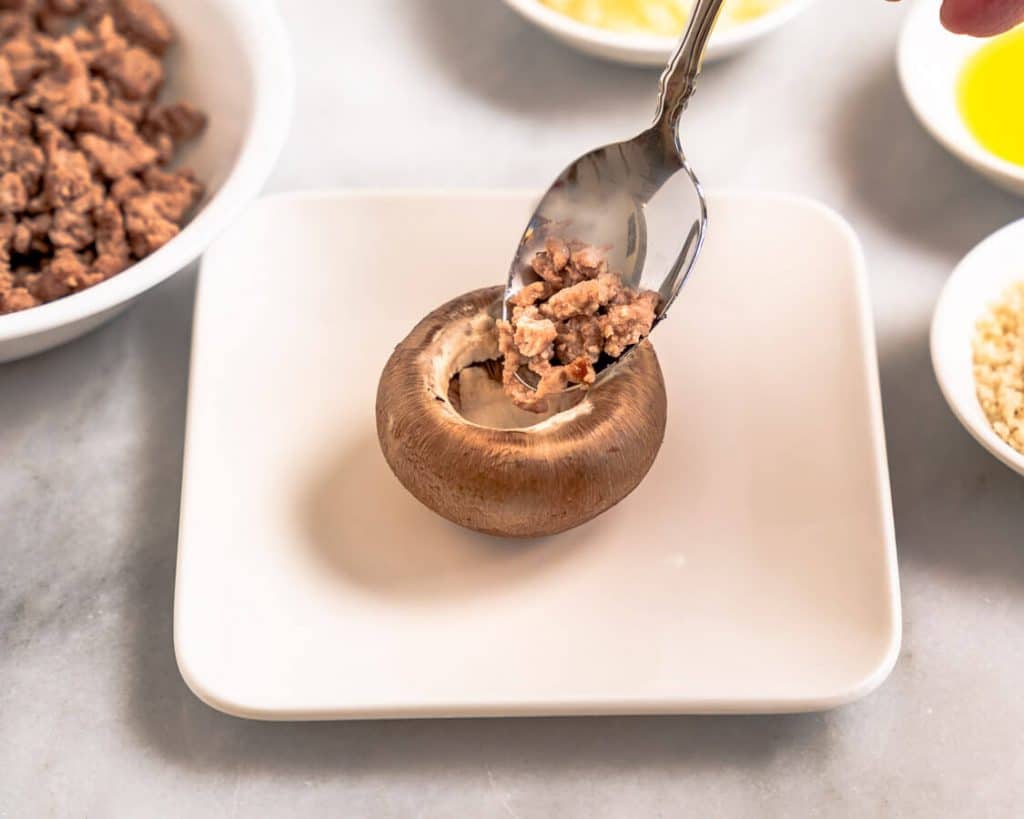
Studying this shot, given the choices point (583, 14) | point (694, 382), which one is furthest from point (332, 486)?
point (583, 14)

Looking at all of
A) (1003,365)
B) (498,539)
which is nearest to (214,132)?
(498,539)

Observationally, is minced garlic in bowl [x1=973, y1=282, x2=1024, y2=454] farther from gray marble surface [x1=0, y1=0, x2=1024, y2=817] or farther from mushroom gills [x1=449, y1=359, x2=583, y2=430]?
mushroom gills [x1=449, y1=359, x2=583, y2=430]

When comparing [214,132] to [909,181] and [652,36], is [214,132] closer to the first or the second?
[652,36]

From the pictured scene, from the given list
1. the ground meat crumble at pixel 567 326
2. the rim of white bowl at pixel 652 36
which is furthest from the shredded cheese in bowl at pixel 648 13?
the ground meat crumble at pixel 567 326

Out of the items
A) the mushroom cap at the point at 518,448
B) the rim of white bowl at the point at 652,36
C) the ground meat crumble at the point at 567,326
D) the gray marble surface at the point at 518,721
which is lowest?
the gray marble surface at the point at 518,721

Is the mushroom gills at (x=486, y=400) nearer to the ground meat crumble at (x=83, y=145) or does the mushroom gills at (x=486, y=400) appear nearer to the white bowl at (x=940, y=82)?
the ground meat crumble at (x=83, y=145)

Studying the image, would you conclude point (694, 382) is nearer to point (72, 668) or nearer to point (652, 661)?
point (652, 661)
